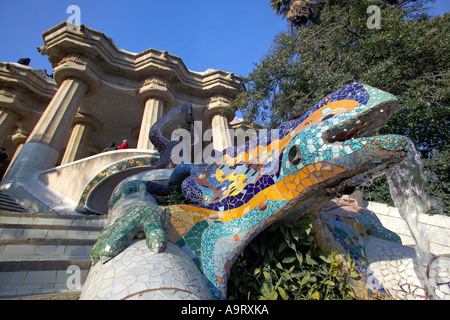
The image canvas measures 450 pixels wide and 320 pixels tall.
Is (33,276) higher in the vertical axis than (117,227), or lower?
lower

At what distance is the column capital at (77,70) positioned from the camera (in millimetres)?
11523

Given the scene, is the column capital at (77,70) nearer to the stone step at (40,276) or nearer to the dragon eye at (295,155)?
the stone step at (40,276)

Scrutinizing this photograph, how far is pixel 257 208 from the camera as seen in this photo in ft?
7.53

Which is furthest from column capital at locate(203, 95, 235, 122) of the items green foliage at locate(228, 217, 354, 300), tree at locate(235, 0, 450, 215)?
green foliage at locate(228, 217, 354, 300)

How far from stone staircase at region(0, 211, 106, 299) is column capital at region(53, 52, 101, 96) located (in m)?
9.92

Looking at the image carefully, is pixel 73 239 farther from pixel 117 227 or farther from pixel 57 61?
pixel 57 61

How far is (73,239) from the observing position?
3227 millimetres

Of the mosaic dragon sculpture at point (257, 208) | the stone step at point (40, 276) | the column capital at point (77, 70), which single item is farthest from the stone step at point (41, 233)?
the column capital at point (77, 70)

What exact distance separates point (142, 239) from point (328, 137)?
1638 mm

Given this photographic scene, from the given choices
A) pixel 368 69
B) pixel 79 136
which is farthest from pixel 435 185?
pixel 79 136

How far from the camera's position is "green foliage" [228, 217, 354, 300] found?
235cm

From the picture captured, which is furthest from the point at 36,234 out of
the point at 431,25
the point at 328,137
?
the point at 431,25

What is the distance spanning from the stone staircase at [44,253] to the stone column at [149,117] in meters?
7.72

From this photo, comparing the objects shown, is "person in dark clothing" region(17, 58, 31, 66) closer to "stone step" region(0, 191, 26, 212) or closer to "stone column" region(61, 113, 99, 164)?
"stone column" region(61, 113, 99, 164)
